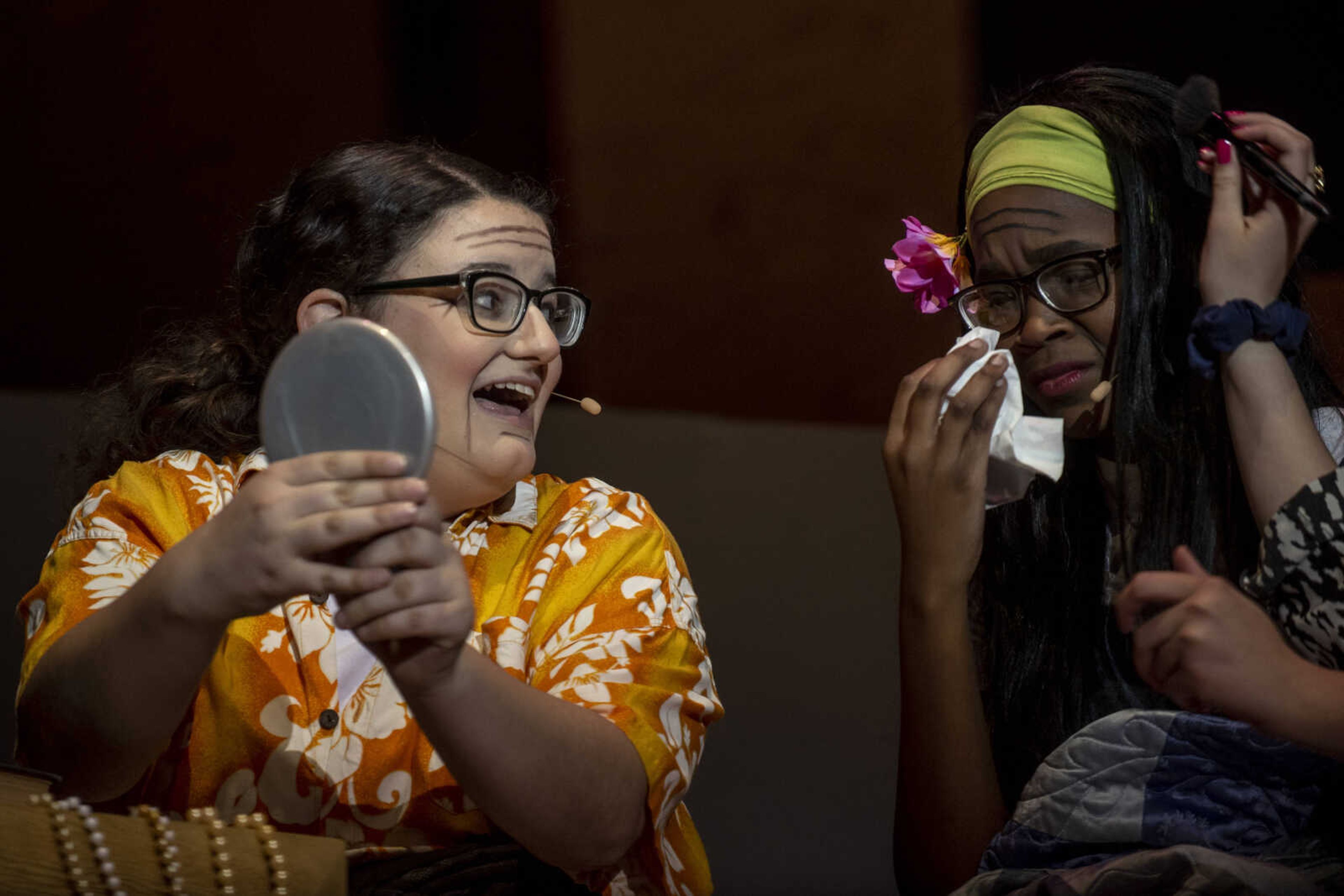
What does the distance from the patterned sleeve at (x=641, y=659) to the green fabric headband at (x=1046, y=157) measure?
0.60 meters

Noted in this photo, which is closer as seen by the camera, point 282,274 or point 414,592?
point 414,592

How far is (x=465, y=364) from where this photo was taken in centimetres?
153

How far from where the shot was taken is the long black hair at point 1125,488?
1.49m

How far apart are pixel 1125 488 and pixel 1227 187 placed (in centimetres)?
38

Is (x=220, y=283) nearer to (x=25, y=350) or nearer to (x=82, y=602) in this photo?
(x=25, y=350)

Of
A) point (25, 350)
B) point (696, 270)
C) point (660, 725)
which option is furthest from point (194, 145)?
point (660, 725)

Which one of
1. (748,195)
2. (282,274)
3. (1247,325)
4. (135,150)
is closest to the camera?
(1247,325)

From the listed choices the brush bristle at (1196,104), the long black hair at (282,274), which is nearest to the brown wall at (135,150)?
the long black hair at (282,274)

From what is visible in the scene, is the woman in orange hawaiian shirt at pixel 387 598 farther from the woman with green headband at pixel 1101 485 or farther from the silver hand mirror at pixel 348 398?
the woman with green headband at pixel 1101 485

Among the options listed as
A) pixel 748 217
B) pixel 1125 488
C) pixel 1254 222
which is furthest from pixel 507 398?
pixel 748 217

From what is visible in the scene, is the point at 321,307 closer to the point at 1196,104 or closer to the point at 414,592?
the point at 414,592

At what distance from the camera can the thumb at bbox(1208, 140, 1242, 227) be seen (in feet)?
4.43

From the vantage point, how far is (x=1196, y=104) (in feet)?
4.49

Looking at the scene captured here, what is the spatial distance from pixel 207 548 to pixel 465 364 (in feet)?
1.66
